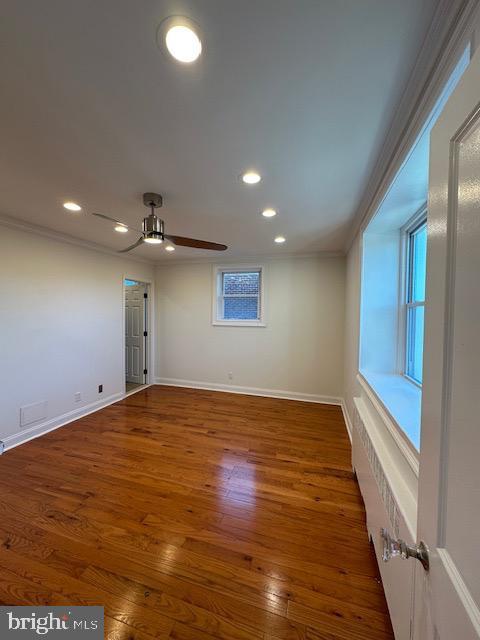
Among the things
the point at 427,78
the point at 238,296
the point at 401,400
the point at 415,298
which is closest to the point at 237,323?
the point at 238,296

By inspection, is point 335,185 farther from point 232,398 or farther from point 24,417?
point 24,417

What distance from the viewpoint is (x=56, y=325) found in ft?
10.6

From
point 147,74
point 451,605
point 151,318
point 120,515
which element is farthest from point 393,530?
point 151,318

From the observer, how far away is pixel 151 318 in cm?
498

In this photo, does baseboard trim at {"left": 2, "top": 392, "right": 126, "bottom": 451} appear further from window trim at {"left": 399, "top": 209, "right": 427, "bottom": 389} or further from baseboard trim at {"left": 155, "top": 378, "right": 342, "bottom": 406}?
window trim at {"left": 399, "top": 209, "right": 427, "bottom": 389}

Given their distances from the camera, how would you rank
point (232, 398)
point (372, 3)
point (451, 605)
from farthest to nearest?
point (232, 398) < point (372, 3) < point (451, 605)

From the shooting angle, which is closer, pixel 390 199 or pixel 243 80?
pixel 243 80

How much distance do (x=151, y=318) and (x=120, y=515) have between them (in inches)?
141

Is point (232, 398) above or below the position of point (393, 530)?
below

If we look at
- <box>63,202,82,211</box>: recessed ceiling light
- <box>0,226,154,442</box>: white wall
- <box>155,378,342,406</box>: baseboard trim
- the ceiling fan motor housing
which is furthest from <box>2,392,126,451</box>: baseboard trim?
the ceiling fan motor housing

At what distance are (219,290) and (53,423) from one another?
3.13 metres

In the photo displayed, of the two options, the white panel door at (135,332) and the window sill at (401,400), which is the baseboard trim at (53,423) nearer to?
the white panel door at (135,332)

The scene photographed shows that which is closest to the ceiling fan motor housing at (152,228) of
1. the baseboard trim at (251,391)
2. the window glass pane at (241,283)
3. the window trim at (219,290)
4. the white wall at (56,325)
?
the white wall at (56,325)

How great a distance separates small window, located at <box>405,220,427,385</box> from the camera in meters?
2.01
